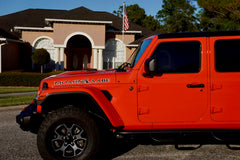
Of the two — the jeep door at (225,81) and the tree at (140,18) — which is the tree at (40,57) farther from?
the tree at (140,18)

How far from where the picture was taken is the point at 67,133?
3844 mm

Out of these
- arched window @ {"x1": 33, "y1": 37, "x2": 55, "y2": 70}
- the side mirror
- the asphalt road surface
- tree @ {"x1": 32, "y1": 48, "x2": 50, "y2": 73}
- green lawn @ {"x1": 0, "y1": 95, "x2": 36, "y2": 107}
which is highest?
arched window @ {"x1": 33, "y1": 37, "x2": 55, "y2": 70}

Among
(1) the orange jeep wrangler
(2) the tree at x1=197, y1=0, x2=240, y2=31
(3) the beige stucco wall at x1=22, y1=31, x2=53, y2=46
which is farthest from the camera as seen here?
(3) the beige stucco wall at x1=22, y1=31, x2=53, y2=46

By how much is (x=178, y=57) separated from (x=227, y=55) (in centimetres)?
80

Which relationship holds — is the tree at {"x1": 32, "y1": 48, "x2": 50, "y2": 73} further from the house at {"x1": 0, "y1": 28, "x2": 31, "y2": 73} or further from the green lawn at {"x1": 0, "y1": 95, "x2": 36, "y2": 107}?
the green lawn at {"x1": 0, "y1": 95, "x2": 36, "y2": 107}

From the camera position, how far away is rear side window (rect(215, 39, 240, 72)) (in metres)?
3.93

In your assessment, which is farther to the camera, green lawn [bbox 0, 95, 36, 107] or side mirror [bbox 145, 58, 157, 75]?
green lawn [bbox 0, 95, 36, 107]

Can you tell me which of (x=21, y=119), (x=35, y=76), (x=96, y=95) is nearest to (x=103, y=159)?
(x=96, y=95)

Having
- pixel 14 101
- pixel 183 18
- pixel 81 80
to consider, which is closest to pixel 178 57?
pixel 81 80

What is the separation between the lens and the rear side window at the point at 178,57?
3.96 m

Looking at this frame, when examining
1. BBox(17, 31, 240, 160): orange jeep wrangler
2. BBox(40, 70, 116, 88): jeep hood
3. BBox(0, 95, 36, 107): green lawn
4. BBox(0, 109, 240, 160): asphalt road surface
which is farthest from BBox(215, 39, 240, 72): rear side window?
BBox(0, 95, 36, 107): green lawn

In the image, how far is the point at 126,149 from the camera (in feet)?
15.2

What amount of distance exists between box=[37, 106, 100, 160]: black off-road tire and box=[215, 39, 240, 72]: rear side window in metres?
2.28

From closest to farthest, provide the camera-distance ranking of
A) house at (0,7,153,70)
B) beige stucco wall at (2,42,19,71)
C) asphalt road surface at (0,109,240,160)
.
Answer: asphalt road surface at (0,109,240,160), beige stucco wall at (2,42,19,71), house at (0,7,153,70)
